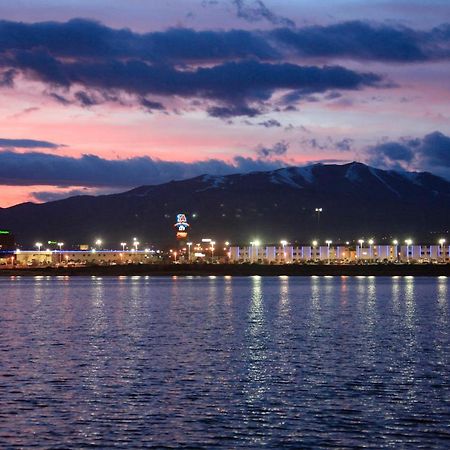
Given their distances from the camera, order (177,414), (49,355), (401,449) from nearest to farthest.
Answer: (401,449), (177,414), (49,355)

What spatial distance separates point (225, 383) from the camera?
4547cm

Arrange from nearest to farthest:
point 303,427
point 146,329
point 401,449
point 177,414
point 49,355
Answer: point 401,449 < point 303,427 < point 177,414 < point 49,355 < point 146,329

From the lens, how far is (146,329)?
7794cm

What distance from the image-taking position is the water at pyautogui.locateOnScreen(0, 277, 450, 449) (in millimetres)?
33531

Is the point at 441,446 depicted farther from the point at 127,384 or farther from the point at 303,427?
the point at 127,384

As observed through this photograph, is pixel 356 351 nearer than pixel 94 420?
No

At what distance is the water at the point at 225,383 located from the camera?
33.5 metres

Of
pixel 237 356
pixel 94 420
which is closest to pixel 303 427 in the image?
pixel 94 420

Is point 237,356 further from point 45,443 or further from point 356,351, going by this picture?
point 45,443

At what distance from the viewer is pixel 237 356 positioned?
2260 inches

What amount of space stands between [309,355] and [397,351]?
6170 mm

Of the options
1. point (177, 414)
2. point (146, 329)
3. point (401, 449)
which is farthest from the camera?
point (146, 329)

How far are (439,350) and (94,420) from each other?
100 ft

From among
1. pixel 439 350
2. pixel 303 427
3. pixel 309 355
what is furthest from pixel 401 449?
pixel 439 350
